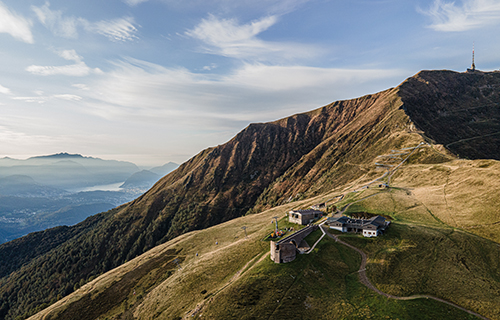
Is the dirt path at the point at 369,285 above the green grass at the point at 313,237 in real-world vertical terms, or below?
below

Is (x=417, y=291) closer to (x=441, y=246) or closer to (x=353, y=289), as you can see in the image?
(x=353, y=289)

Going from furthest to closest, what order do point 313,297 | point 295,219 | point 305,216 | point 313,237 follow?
point 295,219 → point 305,216 → point 313,237 → point 313,297

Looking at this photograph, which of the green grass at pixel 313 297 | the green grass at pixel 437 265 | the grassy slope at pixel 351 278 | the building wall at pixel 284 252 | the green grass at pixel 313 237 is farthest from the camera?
the green grass at pixel 313 237

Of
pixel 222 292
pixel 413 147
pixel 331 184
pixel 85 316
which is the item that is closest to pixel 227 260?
pixel 222 292

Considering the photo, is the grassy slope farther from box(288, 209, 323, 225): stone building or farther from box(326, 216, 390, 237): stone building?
box(288, 209, 323, 225): stone building

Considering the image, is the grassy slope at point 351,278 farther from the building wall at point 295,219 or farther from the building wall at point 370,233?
the building wall at point 295,219

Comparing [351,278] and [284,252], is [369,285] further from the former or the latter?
[284,252]

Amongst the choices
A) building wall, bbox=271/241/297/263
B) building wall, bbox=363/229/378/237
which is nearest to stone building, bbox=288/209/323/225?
building wall, bbox=363/229/378/237

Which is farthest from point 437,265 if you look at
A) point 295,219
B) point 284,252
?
point 295,219

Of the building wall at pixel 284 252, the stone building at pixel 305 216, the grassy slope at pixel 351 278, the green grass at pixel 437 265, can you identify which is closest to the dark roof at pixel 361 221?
the green grass at pixel 437 265
